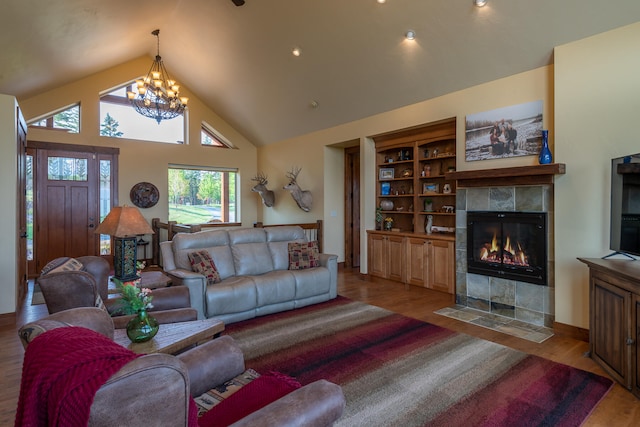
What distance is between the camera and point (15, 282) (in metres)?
4.01

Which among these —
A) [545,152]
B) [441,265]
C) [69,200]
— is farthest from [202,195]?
[545,152]

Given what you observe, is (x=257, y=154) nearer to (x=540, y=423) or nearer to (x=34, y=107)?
(x=34, y=107)

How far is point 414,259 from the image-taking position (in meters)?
5.40

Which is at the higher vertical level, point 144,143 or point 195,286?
point 144,143

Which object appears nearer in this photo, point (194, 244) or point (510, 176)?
point (510, 176)

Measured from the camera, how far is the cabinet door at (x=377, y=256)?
19.5 ft

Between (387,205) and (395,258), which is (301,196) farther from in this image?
(395,258)

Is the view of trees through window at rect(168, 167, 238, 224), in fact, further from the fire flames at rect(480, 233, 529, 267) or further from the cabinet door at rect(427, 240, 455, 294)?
the fire flames at rect(480, 233, 529, 267)

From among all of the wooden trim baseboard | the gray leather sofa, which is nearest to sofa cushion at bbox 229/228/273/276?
the gray leather sofa

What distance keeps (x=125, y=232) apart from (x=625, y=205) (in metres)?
4.50

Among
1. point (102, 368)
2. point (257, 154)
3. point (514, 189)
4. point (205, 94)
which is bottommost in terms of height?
point (102, 368)

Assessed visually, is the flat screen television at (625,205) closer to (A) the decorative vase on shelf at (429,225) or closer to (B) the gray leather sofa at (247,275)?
(A) the decorative vase on shelf at (429,225)

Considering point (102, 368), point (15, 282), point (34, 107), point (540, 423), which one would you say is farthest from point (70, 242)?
point (540, 423)

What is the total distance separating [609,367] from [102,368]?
358 centimetres
